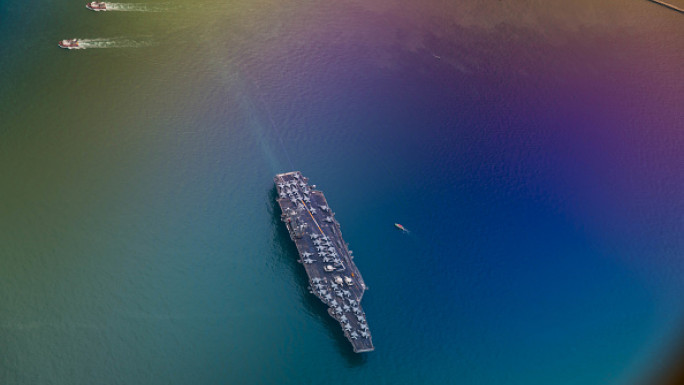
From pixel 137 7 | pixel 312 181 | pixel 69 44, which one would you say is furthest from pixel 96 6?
pixel 312 181

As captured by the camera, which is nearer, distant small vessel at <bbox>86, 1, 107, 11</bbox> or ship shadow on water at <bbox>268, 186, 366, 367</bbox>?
ship shadow on water at <bbox>268, 186, 366, 367</bbox>

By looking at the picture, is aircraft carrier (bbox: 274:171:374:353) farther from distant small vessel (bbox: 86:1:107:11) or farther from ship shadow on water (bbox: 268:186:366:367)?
distant small vessel (bbox: 86:1:107:11)

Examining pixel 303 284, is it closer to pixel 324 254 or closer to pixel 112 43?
pixel 324 254

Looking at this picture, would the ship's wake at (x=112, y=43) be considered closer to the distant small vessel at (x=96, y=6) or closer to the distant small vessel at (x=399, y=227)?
the distant small vessel at (x=96, y=6)

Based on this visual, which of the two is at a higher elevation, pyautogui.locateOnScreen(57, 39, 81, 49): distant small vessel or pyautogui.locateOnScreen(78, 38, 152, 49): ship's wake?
pyautogui.locateOnScreen(78, 38, 152, 49): ship's wake

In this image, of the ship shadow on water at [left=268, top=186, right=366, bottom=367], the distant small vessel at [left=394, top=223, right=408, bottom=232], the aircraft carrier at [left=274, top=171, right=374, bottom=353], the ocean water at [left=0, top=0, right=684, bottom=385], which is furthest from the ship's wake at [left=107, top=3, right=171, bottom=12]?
the distant small vessel at [left=394, top=223, right=408, bottom=232]

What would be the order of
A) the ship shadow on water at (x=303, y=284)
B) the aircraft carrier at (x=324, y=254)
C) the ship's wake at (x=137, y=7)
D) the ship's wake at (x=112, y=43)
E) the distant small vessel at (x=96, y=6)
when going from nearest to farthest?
the ship shadow on water at (x=303, y=284) < the aircraft carrier at (x=324, y=254) < the ship's wake at (x=112, y=43) < the distant small vessel at (x=96, y=6) < the ship's wake at (x=137, y=7)

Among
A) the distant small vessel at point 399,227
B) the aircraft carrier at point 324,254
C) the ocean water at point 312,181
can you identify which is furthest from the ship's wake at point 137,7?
the distant small vessel at point 399,227
